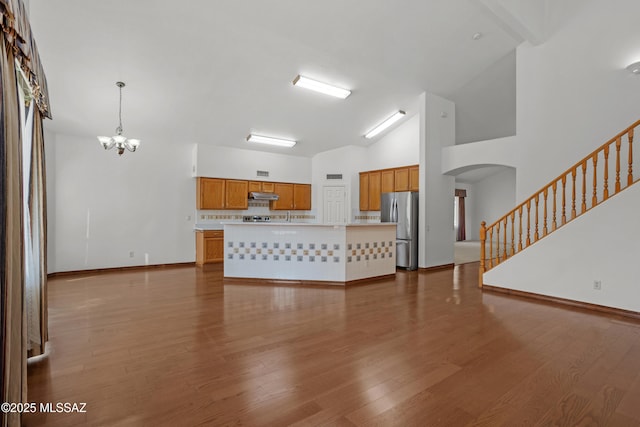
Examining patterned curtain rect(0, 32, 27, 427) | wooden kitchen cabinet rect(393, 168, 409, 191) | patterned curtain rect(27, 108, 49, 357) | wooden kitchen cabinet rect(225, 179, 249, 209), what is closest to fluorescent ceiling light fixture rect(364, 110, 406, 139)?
wooden kitchen cabinet rect(393, 168, 409, 191)

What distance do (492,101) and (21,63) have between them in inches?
328

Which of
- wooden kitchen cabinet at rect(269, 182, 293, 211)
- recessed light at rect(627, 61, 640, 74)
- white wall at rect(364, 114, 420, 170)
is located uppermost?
recessed light at rect(627, 61, 640, 74)

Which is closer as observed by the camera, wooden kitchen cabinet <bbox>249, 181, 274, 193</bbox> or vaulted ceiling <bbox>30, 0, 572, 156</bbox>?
vaulted ceiling <bbox>30, 0, 572, 156</bbox>

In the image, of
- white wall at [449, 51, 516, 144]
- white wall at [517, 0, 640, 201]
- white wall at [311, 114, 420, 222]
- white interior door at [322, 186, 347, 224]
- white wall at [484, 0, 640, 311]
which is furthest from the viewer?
white interior door at [322, 186, 347, 224]

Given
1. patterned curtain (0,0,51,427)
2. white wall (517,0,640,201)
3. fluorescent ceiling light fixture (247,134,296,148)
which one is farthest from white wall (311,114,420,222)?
→ patterned curtain (0,0,51,427)

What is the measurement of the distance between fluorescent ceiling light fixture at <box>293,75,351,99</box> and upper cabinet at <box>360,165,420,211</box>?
248cm

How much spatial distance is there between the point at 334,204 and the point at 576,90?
18.1ft

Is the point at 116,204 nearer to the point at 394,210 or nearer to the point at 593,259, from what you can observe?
the point at 394,210

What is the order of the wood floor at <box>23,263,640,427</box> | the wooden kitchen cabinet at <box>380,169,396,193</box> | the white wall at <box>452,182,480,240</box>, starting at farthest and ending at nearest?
the white wall at <box>452,182,480,240</box> → the wooden kitchen cabinet at <box>380,169,396,193</box> → the wood floor at <box>23,263,640,427</box>

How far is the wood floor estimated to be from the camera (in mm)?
1770

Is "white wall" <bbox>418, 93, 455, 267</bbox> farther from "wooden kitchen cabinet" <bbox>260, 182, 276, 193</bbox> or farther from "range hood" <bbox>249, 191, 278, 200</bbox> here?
"wooden kitchen cabinet" <bbox>260, 182, 276, 193</bbox>

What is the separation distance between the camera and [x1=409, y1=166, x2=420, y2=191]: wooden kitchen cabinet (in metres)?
6.96

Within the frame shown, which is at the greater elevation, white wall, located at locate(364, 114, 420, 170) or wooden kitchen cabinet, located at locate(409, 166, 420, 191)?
white wall, located at locate(364, 114, 420, 170)

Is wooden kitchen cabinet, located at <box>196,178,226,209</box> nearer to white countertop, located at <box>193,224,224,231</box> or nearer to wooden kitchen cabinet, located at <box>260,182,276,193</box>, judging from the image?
white countertop, located at <box>193,224,224,231</box>
